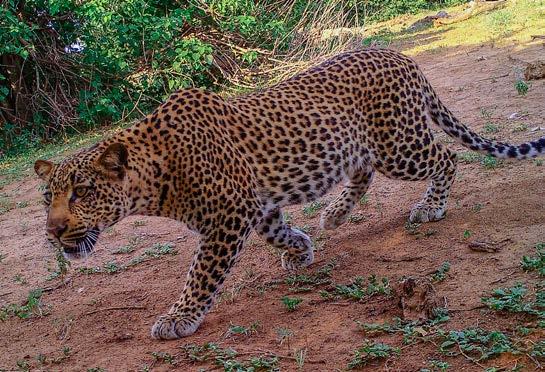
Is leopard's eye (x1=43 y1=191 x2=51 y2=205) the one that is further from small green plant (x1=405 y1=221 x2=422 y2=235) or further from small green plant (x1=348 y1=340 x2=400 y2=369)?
small green plant (x1=405 y1=221 x2=422 y2=235)

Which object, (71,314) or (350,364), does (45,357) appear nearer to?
(71,314)

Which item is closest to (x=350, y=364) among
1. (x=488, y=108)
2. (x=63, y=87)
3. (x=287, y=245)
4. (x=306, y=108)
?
(x=287, y=245)

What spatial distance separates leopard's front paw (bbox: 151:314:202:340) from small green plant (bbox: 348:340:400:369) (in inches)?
57.3

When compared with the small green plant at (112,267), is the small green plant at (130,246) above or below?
below

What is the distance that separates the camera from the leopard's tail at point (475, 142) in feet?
22.5

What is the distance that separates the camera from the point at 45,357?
5.24 meters

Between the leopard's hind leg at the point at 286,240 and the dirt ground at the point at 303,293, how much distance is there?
15 cm

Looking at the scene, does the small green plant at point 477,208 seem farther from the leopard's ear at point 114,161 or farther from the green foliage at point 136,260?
the leopard's ear at point 114,161

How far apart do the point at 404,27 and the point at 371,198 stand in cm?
1963

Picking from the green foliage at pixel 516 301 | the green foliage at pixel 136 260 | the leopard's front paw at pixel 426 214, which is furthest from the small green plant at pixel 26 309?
the green foliage at pixel 516 301

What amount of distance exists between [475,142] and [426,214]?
0.93m

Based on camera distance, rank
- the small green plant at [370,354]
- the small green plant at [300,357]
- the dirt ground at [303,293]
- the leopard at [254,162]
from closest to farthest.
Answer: the small green plant at [370,354] < the small green plant at [300,357] < the dirt ground at [303,293] < the leopard at [254,162]

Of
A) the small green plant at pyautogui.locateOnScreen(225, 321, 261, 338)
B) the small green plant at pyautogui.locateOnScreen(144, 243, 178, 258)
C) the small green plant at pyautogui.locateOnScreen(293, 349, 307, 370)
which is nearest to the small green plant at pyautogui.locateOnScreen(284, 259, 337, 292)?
the small green plant at pyautogui.locateOnScreen(225, 321, 261, 338)

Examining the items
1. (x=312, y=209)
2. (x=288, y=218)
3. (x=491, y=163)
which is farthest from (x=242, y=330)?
(x=491, y=163)
